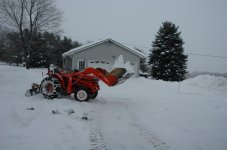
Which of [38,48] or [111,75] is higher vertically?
[38,48]

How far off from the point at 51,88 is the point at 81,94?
1259 millimetres

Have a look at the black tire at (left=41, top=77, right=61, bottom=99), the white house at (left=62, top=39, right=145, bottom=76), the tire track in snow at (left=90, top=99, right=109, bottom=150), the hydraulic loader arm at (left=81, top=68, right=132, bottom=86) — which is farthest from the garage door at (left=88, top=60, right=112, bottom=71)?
the tire track in snow at (left=90, top=99, right=109, bottom=150)

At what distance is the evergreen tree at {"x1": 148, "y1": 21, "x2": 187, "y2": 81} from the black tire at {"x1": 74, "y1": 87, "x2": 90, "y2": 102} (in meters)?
29.1

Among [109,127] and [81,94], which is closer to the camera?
[109,127]

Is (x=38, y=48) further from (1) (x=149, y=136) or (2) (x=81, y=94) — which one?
→ (1) (x=149, y=136)

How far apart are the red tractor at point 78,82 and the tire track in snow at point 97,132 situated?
1.90 m

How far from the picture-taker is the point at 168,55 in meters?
38.6

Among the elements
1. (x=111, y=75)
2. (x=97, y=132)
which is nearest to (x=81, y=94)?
(x=111, y=75)

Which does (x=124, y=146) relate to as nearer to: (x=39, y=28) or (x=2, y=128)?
(x=2, y=128)

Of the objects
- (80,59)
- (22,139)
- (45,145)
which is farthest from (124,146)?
(80,59)

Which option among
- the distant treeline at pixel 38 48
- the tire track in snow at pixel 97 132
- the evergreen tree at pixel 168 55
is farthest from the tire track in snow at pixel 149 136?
the distant treeline at pixel 38 48

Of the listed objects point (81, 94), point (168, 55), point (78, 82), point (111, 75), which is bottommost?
point (81, 94)

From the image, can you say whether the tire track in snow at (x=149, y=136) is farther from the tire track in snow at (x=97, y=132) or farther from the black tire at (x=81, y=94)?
the black tire at (x=81, y=94)

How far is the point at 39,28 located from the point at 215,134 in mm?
36184
